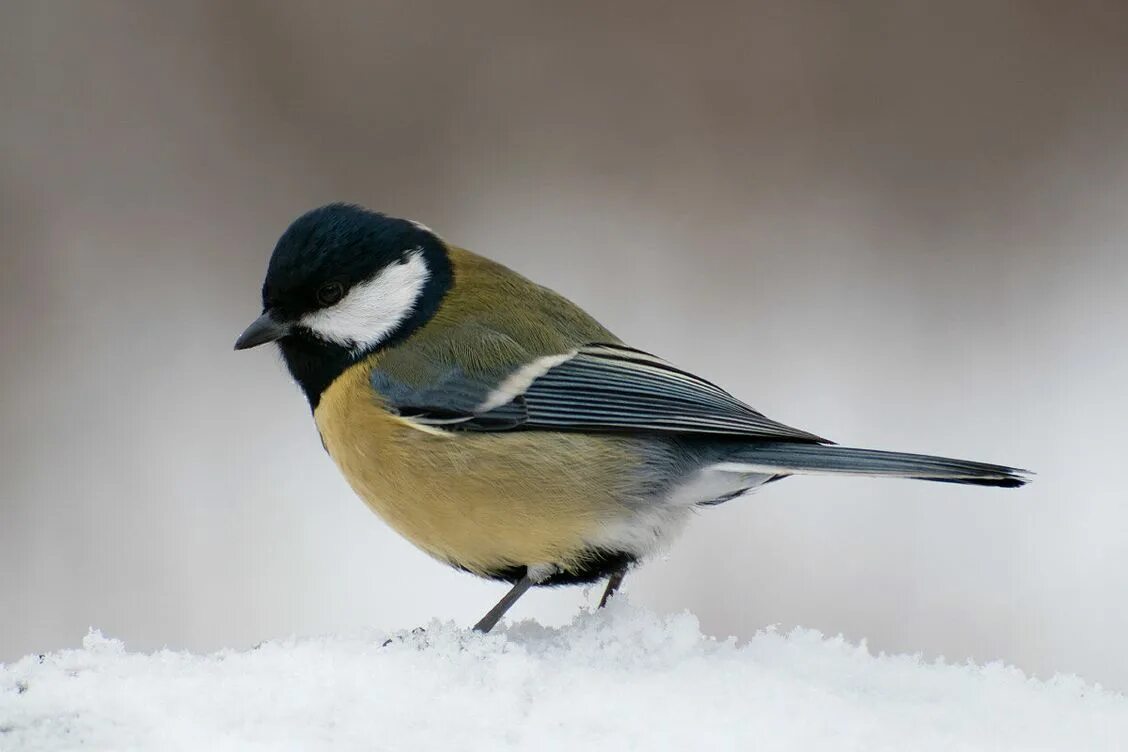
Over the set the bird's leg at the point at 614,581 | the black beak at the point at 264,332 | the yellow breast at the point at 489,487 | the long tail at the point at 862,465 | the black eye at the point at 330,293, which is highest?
the black eye at the point at 330,293

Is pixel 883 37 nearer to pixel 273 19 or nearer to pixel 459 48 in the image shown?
pixel 459 48

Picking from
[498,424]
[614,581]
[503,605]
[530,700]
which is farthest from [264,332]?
[530,700]

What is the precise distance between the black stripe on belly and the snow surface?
325mm

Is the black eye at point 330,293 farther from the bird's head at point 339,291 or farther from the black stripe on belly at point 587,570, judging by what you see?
the black stripe on belly at point 587,570

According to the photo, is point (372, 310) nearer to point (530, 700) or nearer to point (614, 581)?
point (614, 581)

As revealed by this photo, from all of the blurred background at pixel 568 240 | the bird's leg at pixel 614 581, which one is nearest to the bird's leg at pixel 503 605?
the bird's leg at pixel 614 581

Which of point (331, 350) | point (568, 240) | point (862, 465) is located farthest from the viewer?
point (568, 240)

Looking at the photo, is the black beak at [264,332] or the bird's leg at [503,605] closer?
the bird's leg at [503,605]

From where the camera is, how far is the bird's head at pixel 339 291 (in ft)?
6.07

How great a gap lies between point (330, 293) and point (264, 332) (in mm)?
121

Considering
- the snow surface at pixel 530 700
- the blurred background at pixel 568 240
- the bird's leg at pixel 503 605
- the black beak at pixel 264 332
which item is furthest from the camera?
the blurred background at pixel 568 240

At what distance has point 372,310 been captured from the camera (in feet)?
6.32

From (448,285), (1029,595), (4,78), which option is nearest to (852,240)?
(1029,595)

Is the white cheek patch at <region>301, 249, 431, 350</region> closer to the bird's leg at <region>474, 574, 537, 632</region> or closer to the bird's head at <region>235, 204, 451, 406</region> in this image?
the bird's head at <region>235, 204, 451, 406</region>
